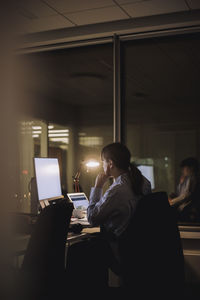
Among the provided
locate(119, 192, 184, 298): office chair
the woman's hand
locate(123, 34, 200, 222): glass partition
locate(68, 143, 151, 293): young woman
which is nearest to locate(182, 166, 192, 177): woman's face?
locate(123, 34, 200, 222): glass partition

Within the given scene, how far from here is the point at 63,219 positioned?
1.95m

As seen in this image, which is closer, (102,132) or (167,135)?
(167,135)

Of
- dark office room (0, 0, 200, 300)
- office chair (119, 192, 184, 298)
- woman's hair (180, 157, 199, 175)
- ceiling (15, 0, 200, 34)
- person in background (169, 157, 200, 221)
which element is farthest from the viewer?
woman's hair (180, 157, 199, 175)

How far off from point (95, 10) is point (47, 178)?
1.81 meters

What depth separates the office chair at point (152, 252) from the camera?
1.79 metres

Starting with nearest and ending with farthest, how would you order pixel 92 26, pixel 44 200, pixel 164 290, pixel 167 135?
pixel 164 290 → pixel 44 200 → pixel 92 26 → pixel 167 135

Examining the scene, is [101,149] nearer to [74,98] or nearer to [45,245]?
[45,245]

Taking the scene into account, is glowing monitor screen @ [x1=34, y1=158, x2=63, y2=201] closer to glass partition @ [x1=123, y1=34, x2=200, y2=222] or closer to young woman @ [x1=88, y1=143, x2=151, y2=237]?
young woman @ [x1=88, y1=143, x2=151, y2=237]

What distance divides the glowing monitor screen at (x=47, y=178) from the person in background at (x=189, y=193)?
66.9 inches

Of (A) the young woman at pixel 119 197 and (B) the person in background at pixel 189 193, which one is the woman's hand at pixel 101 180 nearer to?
(A) the young woman at pixel 119 197

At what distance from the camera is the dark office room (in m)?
0.76

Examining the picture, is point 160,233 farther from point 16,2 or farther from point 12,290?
point 16,2

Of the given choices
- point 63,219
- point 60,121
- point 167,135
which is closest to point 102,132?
point 60,121

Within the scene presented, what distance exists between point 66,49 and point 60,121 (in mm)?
4260
